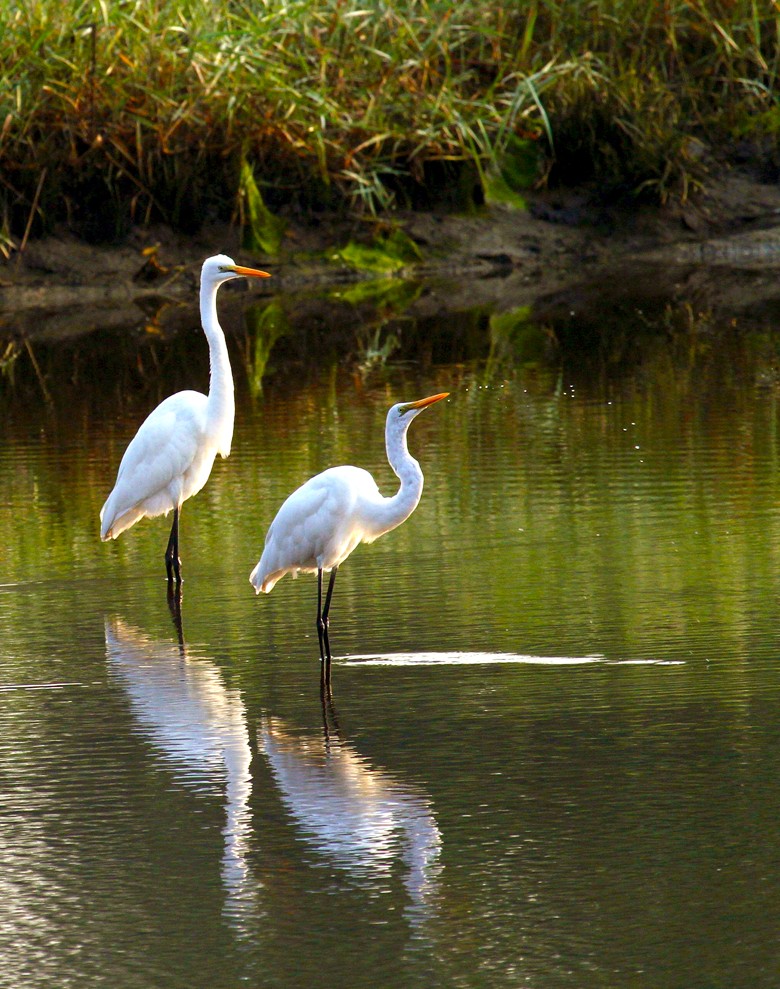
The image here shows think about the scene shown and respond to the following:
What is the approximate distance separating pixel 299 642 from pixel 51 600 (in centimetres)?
119

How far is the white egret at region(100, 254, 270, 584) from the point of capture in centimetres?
766

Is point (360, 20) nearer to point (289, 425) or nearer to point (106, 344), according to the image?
point (106, 344)

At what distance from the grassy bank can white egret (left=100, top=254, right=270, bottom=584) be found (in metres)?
9.65

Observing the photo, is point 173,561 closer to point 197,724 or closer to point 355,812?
point 197,724

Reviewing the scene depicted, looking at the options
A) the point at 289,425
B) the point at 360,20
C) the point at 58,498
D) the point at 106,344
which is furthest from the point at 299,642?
the point at 360,20

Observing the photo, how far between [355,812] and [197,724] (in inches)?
39.5

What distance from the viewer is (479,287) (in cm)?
1769

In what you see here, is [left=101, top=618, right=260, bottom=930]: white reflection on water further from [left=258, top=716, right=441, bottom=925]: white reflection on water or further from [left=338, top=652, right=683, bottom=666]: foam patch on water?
[left=338, top=652, right=683, bottom=666]: foam patch on water

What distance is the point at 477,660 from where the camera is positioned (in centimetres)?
588

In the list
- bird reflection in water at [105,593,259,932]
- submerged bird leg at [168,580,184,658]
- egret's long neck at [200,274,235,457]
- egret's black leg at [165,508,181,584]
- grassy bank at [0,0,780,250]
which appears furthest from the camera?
grassy bank at [0,0,780,250]

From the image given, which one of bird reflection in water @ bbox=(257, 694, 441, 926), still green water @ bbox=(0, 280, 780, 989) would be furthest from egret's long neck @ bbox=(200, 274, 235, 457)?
bird reflection in water @ bbox=(257, 694, 441, 926)

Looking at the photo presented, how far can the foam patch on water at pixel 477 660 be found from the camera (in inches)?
227

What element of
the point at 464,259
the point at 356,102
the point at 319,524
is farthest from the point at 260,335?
the point at 319,524

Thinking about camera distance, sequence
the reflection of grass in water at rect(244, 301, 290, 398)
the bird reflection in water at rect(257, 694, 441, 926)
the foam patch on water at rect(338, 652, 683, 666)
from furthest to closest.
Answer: the reflection of grass in water at rect(244, 301, 290, 398), the foam patch on water at rect(338, 652, 683, 666), the bird reflection in water at rect(257, 694, 441, 926)
